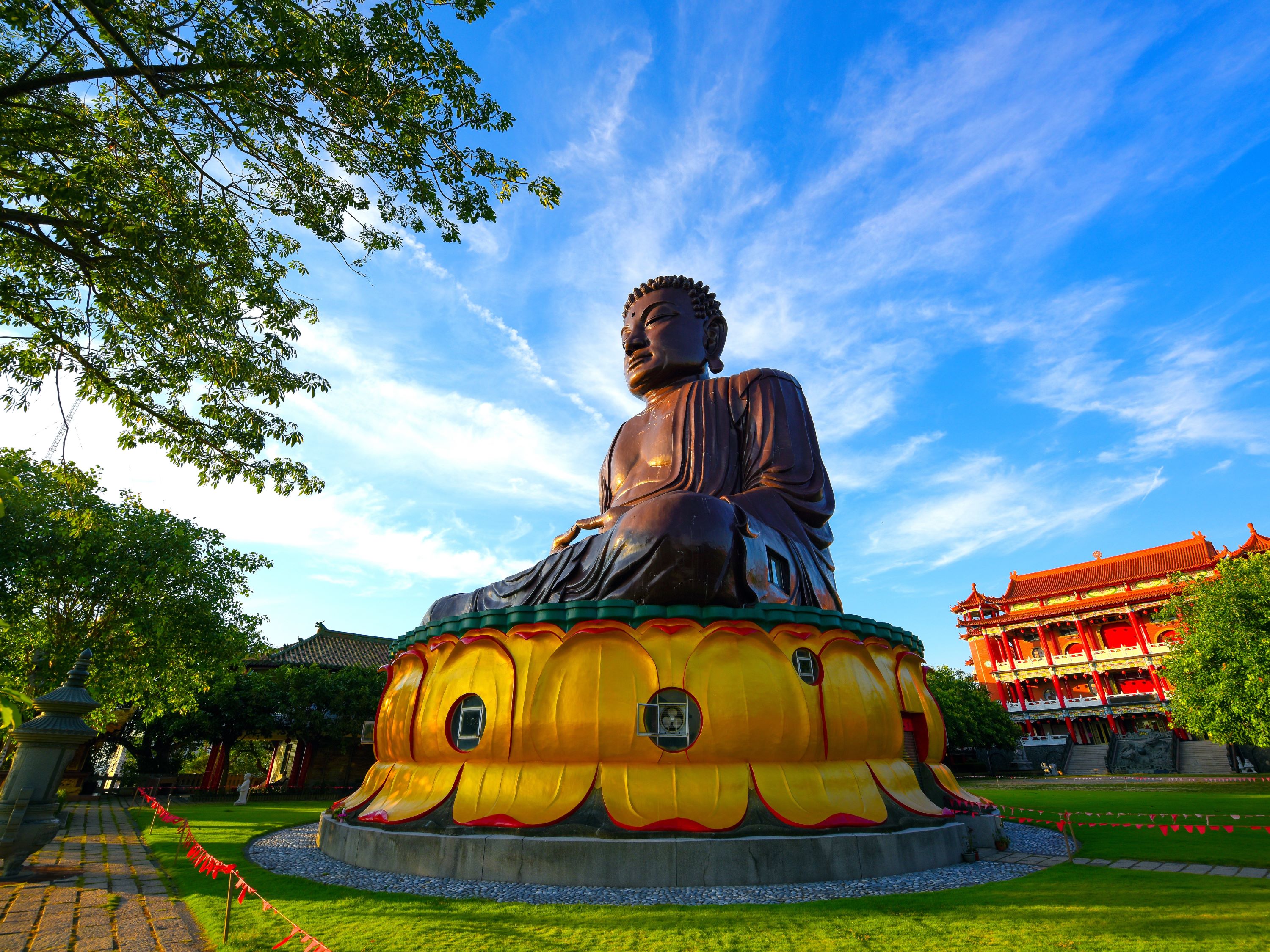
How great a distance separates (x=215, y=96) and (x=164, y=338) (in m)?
2.41

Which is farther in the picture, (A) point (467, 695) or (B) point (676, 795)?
(A) point (467, 695)

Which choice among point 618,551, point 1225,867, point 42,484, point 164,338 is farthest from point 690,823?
point 42,484

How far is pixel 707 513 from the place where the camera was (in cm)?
760

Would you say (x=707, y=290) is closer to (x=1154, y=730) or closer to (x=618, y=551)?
(x=618, y=551)

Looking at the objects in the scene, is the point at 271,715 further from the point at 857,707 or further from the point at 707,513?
the point at 857,707

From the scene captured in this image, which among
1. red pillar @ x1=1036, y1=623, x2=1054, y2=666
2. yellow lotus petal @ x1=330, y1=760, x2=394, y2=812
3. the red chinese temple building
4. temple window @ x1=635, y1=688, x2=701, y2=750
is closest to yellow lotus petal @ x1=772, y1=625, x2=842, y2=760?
temple window @ x1=635, y1=688, x2=701, y2=750

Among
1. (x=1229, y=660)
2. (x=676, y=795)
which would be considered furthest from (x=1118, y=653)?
(x=676, y=795)

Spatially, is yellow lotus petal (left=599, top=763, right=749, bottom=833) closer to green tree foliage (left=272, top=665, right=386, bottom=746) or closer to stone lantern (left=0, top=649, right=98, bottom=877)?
stone lantern (left=0, top=649, right=98, bottom=877)

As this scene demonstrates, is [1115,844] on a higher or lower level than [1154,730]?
lower

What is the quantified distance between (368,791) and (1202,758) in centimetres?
2967

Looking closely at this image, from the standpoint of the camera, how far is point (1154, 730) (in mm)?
27688

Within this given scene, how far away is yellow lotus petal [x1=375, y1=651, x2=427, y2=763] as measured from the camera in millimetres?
7871

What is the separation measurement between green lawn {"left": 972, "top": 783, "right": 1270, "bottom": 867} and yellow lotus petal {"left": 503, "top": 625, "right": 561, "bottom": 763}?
598cm

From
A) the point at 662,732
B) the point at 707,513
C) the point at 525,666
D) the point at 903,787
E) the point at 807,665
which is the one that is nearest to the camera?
the point at 662,732
